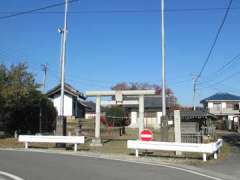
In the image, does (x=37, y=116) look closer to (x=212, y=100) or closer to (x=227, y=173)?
(x=227, y=173)

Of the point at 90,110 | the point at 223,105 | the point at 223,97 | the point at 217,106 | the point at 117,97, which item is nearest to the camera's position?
the point at 117,97

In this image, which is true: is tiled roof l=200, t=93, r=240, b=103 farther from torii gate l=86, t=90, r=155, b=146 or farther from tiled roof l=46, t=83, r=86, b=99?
torii gate l=86, t=90, r=155, b=146

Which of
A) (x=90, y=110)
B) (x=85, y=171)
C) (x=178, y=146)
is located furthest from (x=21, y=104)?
(x=90, y=110)

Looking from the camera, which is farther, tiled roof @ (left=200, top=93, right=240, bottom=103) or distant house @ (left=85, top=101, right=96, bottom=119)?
tiled roof @ (left=200, top=93, right=240, bottom=103)

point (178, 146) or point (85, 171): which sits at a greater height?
point (178, 146)

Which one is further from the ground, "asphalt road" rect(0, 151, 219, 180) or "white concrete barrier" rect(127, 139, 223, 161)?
"white concrete barrier" rect(127, 139, 223, 161)

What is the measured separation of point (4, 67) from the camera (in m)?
33.2

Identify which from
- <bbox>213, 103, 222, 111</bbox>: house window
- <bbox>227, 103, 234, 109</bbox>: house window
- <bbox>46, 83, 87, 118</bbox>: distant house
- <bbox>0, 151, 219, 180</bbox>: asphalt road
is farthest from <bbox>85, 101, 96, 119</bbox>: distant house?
<bbox>0, 151, 219, 180</bbox>: asphalt road

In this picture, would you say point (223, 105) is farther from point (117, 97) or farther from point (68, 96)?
point (117, 97)

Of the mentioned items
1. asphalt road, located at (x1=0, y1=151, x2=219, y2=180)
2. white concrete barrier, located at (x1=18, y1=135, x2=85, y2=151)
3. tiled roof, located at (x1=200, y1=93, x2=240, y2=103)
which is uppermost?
tiled roof, located at (x1=200, y1=93, x2=240, y2=103)

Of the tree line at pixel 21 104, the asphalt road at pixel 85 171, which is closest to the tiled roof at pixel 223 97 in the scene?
the tree line at pixel 21 104

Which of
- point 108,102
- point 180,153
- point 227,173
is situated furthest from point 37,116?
point 227,173

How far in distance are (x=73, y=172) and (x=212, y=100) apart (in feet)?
273

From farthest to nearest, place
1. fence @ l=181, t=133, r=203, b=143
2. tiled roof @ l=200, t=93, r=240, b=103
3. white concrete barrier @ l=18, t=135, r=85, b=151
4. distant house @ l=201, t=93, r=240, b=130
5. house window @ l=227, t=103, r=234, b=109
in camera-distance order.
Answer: tiled roof @ l=200, t=93, r=240, b=103, house window @ l=227, t=103, r=234, b=109, distant house @ l=201, t=93, r=240, b=130, fence @ l=181, t=133, r=203, b=143, white concrete barrier @ l=18, t=135, r=85, b=151
